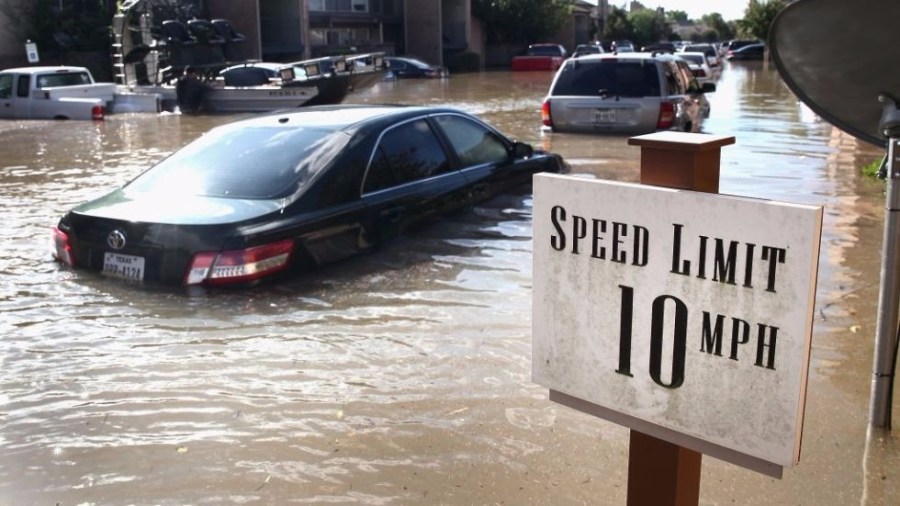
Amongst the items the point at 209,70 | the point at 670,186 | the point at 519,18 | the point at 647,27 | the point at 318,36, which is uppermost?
the point at 519,18

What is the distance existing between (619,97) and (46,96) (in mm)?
15267

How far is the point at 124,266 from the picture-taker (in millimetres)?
6207

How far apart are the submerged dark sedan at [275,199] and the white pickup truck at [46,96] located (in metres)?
16.8

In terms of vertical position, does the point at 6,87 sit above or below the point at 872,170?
above

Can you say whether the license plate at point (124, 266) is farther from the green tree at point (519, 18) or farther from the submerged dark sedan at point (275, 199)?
the green tree at point (519, 18)

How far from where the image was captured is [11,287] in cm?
688

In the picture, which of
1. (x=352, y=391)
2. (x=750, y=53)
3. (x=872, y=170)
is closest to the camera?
(x=352, y=391)

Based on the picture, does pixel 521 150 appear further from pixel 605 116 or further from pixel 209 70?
pixel 209 70

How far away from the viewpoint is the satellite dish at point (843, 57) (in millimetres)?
3189


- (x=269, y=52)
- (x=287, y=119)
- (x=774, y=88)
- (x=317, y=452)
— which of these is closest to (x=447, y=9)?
(x=269, y=52)

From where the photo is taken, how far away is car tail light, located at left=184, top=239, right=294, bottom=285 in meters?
5.94

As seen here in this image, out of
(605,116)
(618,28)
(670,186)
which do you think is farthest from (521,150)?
(618,28)

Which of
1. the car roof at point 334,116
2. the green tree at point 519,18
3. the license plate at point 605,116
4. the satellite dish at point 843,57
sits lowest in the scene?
the license plate at point 605,116

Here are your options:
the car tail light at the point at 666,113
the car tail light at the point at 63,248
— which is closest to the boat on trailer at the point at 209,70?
the car tail light at the point at 666,113
